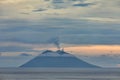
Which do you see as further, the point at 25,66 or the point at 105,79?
the point at 25,66

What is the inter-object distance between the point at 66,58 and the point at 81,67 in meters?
5.21

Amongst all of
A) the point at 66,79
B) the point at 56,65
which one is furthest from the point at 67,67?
the point at 66,79

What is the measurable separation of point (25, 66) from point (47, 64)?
637 centimetres

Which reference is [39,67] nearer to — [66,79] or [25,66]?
[25,66]

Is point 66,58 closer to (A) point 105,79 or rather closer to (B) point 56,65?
(B) point 56,65

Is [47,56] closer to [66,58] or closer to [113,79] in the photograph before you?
[66,58]

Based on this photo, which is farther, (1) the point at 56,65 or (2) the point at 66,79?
(1) the point at 56,65

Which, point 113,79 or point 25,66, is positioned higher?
point 25,66

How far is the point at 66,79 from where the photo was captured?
348ft

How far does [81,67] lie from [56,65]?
10.7 meters

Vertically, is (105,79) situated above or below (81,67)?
below

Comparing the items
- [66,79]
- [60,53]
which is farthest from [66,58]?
[66,79]

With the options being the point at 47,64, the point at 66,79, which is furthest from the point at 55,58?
the point at 66,79

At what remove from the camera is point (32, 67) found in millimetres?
192500
